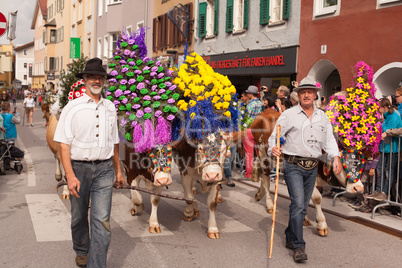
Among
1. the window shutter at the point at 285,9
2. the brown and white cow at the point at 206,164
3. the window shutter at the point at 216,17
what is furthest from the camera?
the window shutter at the point at 216,17

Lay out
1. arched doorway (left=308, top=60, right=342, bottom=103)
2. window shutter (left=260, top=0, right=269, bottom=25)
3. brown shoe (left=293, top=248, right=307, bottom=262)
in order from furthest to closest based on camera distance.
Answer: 1. window shutter (left=260, top=0, right=269, bottom=25)
2. arched doorway (left=308, top=60, right=342, bottom=103)
3. brown shoe (left=293, top=248, right=307, bottom=262)

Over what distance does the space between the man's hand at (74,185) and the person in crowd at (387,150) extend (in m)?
5.47

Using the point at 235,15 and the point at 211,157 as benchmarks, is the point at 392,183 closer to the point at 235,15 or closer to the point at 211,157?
the point at 211,157

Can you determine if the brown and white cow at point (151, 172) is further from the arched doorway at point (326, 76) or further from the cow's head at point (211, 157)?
the arched doorway at point (326, 76)

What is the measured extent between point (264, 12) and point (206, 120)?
514 inches

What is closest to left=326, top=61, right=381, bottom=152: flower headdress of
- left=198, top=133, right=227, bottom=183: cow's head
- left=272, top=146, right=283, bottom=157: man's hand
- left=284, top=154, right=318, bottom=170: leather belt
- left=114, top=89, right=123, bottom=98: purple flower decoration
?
left=284, top=154, right=318, bottom=170: leather belt

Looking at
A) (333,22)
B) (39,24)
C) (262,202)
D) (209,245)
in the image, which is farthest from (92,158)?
(39,24)

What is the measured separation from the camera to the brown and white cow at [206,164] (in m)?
6.52

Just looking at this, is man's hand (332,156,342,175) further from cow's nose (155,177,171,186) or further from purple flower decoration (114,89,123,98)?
purple flower decoration (114,89,123,98)

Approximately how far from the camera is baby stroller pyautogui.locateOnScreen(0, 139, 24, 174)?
479 inches

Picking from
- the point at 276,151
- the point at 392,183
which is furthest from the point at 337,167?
the point at 392,183

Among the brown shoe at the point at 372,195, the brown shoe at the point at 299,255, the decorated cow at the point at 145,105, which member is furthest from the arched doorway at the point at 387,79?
the brown shoe at the point at 299,255

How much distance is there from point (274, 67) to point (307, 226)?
11.3 metres

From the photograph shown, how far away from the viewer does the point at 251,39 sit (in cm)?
1989
